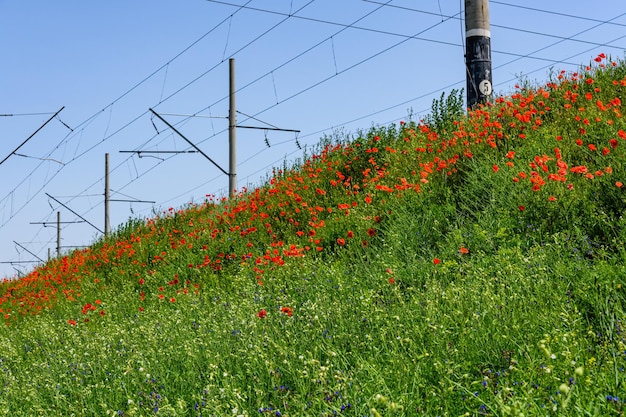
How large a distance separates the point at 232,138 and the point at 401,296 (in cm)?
1024

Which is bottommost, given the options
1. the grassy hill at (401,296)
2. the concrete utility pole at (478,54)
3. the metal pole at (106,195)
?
the grassy hill at (401,296)

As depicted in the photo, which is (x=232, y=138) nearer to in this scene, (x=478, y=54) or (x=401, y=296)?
(x=478, y=54)

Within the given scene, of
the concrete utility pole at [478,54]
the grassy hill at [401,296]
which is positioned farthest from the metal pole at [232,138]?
the concrete utility pole at [478,54]

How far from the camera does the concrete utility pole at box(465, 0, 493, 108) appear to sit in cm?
878

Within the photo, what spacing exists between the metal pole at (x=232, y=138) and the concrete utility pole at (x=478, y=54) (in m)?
6.15

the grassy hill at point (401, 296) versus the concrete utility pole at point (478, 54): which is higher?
the concrete utility pole at point (478, 54)

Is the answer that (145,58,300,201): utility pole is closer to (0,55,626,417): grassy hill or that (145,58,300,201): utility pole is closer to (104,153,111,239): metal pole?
(0,55,626,417): grassy hill

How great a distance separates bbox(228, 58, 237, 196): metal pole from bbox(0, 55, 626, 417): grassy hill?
4401 mm

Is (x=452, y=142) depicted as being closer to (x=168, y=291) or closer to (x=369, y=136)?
(x=369, y=136)

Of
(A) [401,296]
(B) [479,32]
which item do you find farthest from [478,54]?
(A) [401,296]

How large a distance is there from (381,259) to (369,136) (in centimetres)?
436

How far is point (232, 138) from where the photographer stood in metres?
14.0

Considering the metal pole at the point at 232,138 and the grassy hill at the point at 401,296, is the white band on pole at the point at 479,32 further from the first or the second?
the metal pole at the point at 232,138

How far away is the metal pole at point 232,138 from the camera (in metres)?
13.6
